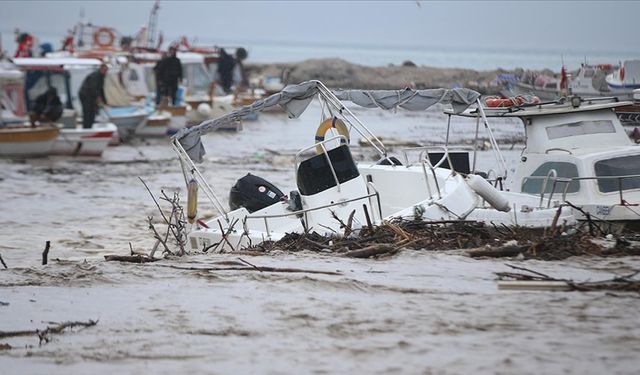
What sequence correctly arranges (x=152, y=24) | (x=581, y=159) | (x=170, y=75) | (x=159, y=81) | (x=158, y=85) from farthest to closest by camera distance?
(x=152, y=24)
(x=158, y=85)
(x=159, y=81)
(x=170, y=75)
(x=581, y=159)

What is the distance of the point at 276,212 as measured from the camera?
12586 millimetres

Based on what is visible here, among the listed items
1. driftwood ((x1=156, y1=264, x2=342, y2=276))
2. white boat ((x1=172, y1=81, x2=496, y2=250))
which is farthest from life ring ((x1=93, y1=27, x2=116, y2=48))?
driftwood ((x1=156, y1=264, x2=342, y2=276))

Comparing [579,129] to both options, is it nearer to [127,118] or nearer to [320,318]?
[320,318]

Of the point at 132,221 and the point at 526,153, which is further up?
the point at 526,153

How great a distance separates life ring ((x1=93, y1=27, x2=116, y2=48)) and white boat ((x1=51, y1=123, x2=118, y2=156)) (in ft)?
53.1

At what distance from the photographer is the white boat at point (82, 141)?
83.0ft

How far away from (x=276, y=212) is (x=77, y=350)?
596 centimetres

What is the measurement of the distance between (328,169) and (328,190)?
9.6 inches

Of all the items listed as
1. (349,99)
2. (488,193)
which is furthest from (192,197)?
(488,193)

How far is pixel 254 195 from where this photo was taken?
12820 millimetres

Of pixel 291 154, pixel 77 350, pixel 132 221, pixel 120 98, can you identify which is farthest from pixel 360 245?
pixel 120 98

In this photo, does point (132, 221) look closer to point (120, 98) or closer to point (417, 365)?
point (417, 365)

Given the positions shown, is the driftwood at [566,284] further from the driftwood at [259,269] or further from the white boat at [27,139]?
the white boat at [27,139]

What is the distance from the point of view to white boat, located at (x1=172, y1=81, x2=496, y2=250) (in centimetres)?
1119
